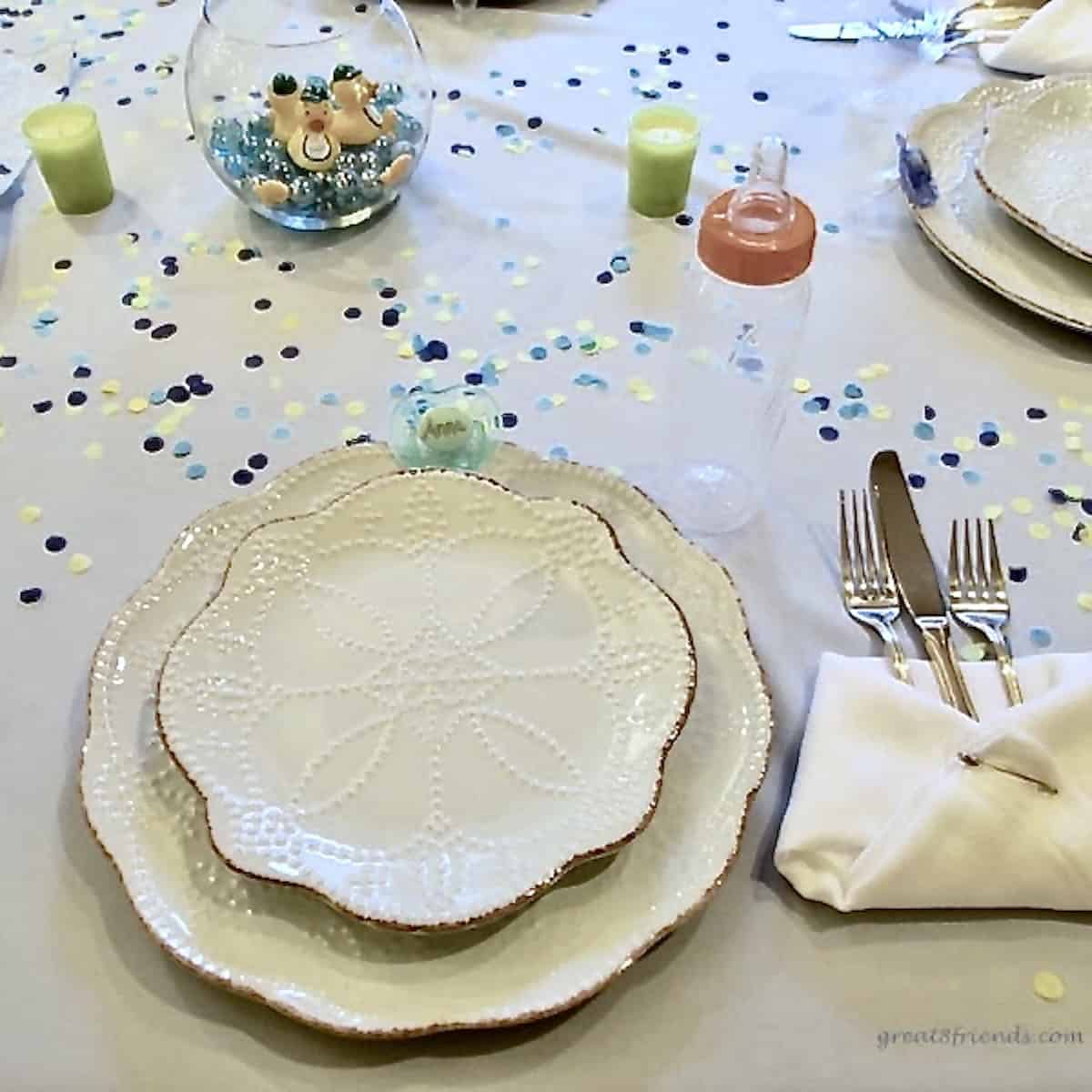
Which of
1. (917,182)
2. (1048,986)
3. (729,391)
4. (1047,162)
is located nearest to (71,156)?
(729,391)

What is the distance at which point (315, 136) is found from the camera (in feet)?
3.35

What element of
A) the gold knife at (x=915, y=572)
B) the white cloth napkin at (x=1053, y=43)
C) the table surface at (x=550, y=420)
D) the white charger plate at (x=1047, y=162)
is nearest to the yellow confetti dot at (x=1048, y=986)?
the table surface at (x=550, y=420)

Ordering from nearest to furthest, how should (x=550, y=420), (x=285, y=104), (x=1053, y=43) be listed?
(x=550, y=420), (x=285, y=104), (x=1053, y=43)

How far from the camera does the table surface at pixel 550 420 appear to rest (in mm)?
594

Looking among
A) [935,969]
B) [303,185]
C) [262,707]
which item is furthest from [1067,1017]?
[303,185]

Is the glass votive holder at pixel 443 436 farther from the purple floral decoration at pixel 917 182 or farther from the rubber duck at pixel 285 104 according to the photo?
the purple floral decoration at pixel 917 182

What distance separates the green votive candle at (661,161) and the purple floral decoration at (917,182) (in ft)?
0.57

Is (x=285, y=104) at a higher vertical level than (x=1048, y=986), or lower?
higher

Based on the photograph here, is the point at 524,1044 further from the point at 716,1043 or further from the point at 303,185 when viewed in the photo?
the point at 303,185

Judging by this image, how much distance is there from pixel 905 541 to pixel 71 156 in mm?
727

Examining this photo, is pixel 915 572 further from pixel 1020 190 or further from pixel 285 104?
pixel 285 104

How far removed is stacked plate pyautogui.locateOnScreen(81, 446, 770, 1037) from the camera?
0.60 m

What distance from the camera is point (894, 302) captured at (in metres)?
0.99

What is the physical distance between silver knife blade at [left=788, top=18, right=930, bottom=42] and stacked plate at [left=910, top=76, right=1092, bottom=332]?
0.16m
